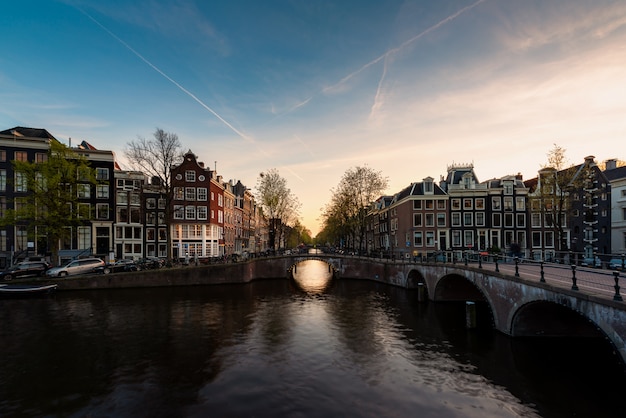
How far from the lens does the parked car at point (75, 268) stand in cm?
4044

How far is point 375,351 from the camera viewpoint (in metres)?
19.5

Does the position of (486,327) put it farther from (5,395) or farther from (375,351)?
(5,395)

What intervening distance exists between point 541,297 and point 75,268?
1887 inches

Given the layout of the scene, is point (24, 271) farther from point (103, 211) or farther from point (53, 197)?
point (103, 211)

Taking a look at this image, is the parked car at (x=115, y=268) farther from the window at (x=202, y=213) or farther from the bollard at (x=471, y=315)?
the bollard at (x=471, y=315)

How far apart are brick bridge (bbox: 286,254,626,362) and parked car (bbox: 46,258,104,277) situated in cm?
4019

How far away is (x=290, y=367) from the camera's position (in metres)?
17.2

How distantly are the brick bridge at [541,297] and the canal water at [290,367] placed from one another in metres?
0.99

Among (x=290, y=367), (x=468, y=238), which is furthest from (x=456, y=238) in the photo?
(x=290, y=367)

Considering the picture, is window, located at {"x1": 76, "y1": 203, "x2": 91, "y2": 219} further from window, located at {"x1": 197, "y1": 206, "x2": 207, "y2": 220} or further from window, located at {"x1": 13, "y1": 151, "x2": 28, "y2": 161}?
window, located at {"x1": 197, "y1": 206, "x2": 207, "y2": 220}

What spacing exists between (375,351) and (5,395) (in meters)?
17.2

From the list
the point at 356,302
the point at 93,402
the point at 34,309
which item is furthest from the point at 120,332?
the point at 356,302

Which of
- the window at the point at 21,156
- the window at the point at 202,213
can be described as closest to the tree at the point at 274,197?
the window at the point at 202,213

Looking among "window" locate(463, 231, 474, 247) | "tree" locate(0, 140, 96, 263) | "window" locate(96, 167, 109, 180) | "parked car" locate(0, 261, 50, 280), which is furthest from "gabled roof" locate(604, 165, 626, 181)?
"window" locate(96, 167, 109, 180)
